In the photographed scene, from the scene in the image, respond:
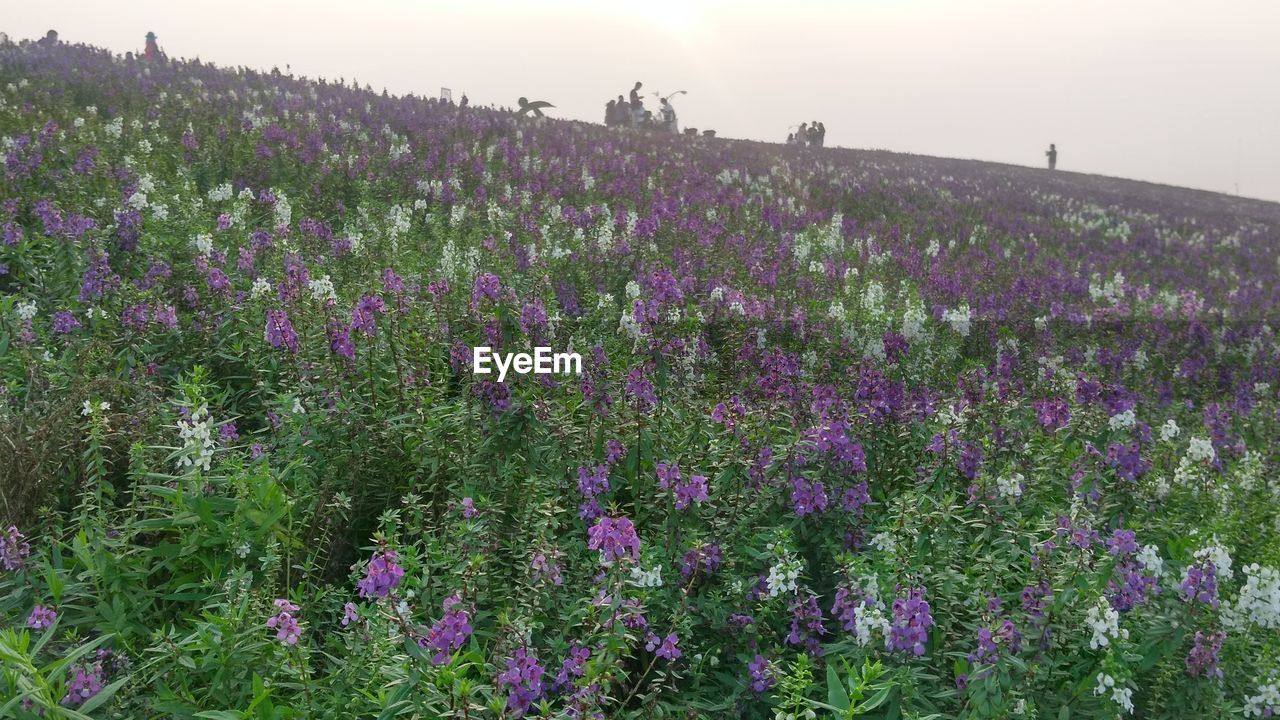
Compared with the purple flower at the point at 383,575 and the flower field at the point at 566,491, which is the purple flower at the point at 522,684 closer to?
the flower field at the point at 566,491

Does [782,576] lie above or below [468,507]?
below

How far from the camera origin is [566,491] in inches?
179

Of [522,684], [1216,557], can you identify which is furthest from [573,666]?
[1216,557]

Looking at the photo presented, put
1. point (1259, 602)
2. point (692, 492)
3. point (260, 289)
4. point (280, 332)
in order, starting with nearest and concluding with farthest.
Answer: point (1259, 602)
point (692, 492)
point (280, 332)
point (260, 289)

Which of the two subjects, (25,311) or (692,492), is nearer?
(692,492)

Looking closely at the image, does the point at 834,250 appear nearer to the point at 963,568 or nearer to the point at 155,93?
the point at 963,568

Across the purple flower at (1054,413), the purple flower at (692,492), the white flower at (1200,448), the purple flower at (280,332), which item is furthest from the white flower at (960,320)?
the purple flower at (280,332)

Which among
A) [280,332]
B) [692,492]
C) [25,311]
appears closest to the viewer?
[692,492]

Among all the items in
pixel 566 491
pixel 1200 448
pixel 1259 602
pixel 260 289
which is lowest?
pixel 566 491

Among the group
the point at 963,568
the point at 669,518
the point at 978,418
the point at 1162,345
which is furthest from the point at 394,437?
the point at 1162,345

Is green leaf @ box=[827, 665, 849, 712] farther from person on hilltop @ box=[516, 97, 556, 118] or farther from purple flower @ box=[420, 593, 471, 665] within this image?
person on hilltop @ box=[516, 97, 556, 118]

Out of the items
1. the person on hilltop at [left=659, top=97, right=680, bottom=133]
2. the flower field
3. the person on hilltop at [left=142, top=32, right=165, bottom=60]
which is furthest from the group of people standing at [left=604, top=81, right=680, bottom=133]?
the flower field

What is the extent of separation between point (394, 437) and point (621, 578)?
2072 mm

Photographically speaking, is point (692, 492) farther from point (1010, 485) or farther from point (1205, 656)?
point (1205, 656)
